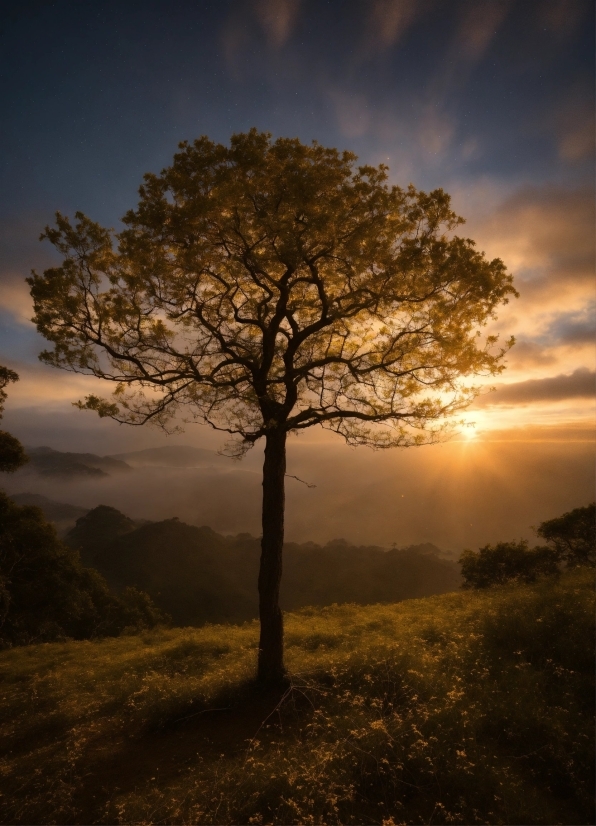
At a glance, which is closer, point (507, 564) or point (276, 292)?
point (276, 292)

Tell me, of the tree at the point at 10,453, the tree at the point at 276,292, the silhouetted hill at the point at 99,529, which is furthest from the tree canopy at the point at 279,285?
the silhouetted hill at the point at 99,529

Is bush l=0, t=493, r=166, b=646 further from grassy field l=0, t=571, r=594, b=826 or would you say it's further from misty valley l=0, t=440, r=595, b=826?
grassy field l=0, t=571, r=594, b=826

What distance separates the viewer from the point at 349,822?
498 centimetres

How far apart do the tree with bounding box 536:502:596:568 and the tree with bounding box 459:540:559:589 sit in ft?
1.77

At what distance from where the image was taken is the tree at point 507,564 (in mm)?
19562

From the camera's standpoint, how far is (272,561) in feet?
31.9

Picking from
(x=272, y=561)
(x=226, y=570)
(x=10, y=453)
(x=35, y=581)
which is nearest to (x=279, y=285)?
(x=272, y=561)

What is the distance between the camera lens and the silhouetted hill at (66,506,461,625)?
336 feet

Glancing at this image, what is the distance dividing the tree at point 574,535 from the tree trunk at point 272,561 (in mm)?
15926

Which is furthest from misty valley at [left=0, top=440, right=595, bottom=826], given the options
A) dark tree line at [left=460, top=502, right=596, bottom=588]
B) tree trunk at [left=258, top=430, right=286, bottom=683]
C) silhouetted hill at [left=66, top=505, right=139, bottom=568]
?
silhouetted hill at [left=66, top=505, right=139, bottom=568]

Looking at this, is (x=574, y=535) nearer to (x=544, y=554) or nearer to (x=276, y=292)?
(x=544, y=554)

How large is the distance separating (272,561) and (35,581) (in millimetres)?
19253

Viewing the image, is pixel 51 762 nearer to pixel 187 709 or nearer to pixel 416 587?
pixel 187 709

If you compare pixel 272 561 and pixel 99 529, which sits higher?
pixel 272 561
